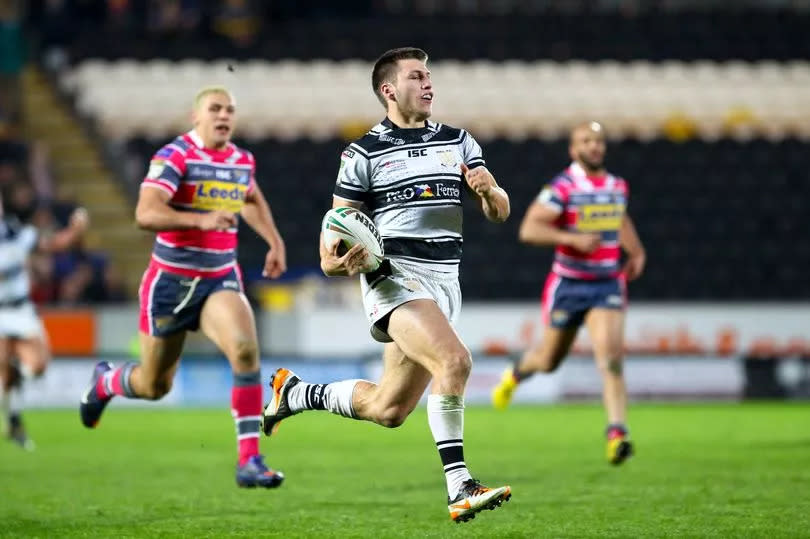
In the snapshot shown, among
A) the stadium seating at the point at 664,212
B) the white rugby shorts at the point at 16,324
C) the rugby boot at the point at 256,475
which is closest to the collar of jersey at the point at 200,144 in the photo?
the rugby boot at the point at 256,475

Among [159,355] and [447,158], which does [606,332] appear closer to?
[159,355]

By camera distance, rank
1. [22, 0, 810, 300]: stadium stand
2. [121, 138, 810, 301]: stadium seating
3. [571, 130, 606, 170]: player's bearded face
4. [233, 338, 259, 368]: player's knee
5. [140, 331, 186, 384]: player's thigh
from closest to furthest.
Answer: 1. [233, 338, 259, 368]: player's knee
2. [140, 331, 186, 384]: player's thigh
3. [571, 130, 606, 170]: player's bearded face
4. [121, 138, 810, 301]: stadium seating
5. [22, 0, 810, 300]: stadium stand

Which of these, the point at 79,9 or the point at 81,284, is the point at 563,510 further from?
the point at 79,9

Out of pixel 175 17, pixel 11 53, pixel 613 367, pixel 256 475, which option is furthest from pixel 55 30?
pixel 256 475

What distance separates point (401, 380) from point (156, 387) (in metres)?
2.44

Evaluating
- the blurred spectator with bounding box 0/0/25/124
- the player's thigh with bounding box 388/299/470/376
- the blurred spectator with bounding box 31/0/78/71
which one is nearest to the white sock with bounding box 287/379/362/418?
the player's thigh with bounding box 388/299/470/376

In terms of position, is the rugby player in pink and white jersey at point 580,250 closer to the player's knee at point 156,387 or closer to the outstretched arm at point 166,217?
the player's knee at point 156,387

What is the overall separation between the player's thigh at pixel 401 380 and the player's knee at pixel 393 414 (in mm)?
10

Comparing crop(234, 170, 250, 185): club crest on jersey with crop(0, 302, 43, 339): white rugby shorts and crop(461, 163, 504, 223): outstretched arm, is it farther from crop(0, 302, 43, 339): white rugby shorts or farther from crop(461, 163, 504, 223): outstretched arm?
crop(0, 302, 43, 339): white rugby shorts

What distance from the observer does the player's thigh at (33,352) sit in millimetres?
12555

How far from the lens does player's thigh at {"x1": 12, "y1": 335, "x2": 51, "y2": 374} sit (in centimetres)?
1255

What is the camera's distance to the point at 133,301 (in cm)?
1944

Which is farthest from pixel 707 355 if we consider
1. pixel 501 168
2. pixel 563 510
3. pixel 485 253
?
pixel 563 510

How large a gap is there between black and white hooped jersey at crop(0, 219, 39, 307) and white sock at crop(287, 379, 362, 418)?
19.3 ft
